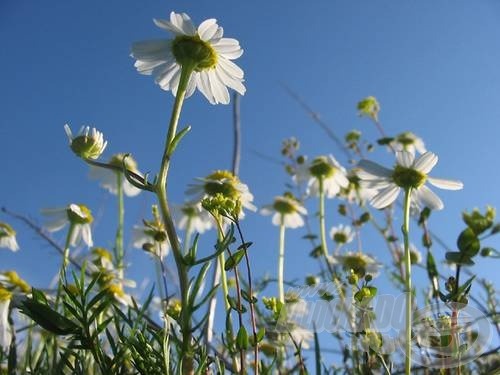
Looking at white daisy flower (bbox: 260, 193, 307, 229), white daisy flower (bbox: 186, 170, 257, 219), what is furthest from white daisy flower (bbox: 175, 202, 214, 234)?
white daisy flower (bbox: 260, 193, 307, 229)

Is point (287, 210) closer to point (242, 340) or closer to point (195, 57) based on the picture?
point (195, 57)

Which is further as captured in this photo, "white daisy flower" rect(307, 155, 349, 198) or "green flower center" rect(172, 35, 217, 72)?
"white daisy flower" rect(307, 155, 349, 198)

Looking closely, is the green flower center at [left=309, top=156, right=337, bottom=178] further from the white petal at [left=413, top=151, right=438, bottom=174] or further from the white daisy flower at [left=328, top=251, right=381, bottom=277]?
the white petal at [left=413, top=151, right=438, bottom=174]

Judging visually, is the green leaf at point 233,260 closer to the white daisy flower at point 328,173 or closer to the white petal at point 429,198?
the white petal at point 429,198

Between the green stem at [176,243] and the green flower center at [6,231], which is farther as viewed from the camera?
the green flower center at [6,231]

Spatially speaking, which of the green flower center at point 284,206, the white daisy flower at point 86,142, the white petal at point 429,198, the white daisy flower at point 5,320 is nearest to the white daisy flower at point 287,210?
the green flower center at point 284,206

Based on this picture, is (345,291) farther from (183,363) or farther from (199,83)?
(183,363)

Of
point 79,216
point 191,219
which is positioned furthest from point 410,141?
point 79,216
